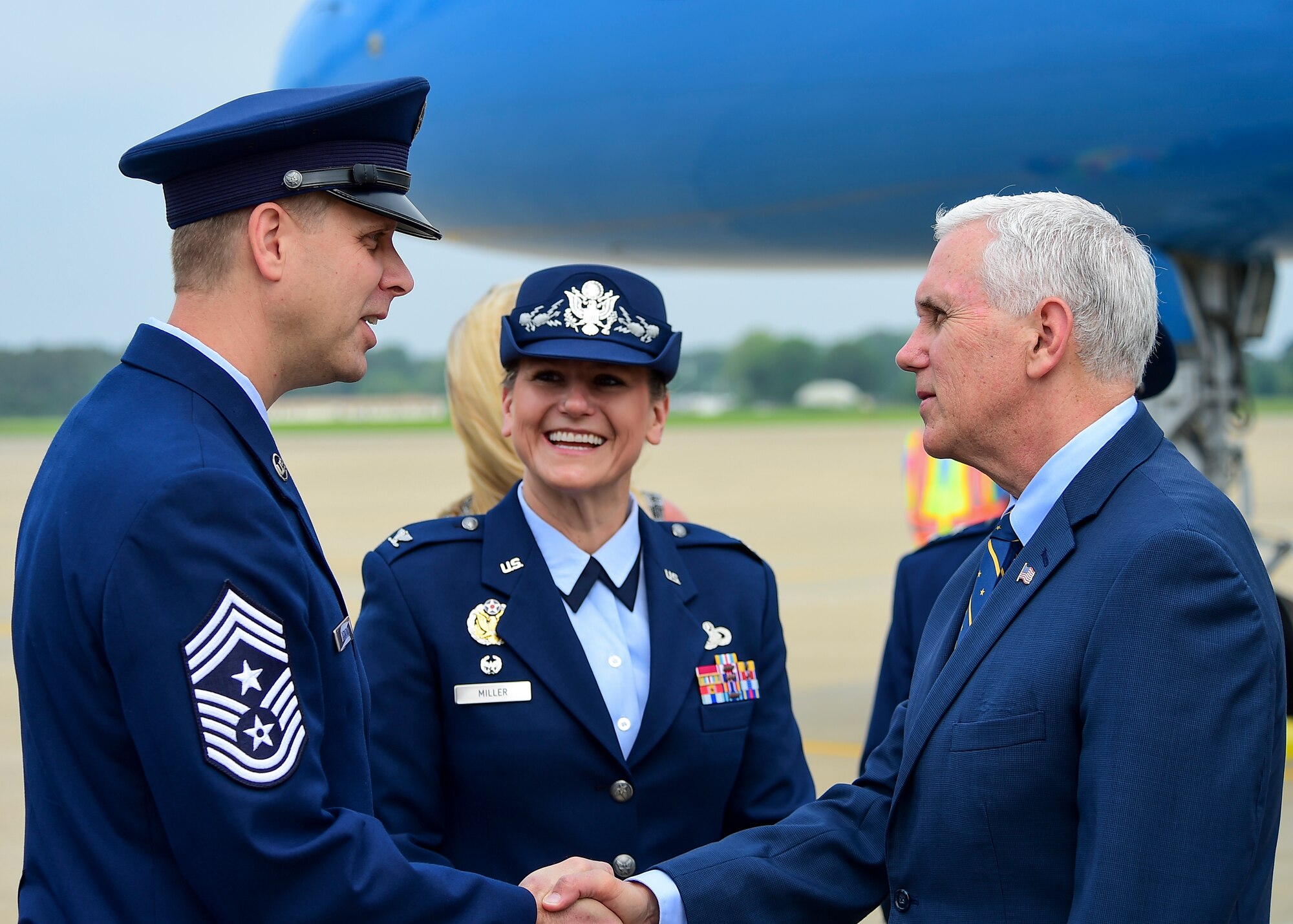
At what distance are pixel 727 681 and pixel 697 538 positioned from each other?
1.34 feet

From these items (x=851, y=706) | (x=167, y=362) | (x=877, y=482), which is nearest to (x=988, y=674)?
(x=167, y=362)

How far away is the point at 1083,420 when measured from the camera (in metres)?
2.17

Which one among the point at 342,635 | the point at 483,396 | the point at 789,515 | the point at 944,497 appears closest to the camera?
the point at 342,635

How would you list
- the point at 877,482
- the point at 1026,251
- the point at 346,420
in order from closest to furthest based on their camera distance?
the point at 1026,251 < the point at 877,482 < the point at 346,420

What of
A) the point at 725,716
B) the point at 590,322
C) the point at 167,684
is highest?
the point at 590,322

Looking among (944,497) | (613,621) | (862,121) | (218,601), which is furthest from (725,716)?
(862,121)

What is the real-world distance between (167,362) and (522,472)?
1.64 m

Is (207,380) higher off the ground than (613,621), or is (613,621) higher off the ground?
(207,380)

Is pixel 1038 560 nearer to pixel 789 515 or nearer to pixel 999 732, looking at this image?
pixel 999 732

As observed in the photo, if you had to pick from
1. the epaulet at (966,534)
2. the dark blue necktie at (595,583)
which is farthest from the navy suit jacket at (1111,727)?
the epaulet at (966,534)

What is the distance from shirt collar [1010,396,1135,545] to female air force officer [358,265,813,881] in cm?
94

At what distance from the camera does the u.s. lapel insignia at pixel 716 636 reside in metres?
3.00

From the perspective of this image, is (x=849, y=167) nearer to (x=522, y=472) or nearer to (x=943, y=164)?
(x=943, y=164)

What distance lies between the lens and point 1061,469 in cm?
218
